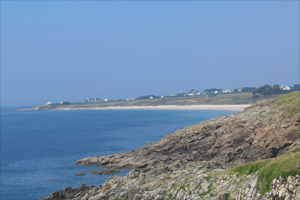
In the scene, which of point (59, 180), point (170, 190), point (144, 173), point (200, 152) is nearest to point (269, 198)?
point (170, 190)

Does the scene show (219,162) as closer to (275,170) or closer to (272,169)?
(272,169)

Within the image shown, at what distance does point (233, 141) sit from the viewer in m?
48.6

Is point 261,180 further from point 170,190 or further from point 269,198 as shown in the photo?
point 170,190

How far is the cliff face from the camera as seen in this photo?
146ft

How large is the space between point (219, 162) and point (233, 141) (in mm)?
5561

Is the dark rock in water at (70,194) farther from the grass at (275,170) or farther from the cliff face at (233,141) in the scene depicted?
the grass at (275,170)

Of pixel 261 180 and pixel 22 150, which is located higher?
pixel 261 180

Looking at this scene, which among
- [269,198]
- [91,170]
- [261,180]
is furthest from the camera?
[91,170]

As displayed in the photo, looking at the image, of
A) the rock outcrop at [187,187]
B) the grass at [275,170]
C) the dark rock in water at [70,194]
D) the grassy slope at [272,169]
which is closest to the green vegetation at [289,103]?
the rock outcrop at [187,187]

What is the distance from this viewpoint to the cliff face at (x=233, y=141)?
44.4m

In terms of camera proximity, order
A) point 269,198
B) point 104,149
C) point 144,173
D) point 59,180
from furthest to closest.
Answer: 1. point 104,149
2. point 59,180
3. point 144,173
4. point 269,198

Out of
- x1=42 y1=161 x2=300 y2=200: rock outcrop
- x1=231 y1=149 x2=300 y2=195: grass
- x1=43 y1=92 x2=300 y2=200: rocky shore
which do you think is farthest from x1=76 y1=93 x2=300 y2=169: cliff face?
x1=231 y1=149 x2=300 y2=195: grass

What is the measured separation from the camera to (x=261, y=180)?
66.4ft

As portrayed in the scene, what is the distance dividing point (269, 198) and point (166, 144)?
36930mm
